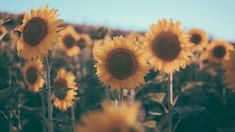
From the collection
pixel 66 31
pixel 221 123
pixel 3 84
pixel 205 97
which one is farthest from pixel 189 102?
pixel 3 84

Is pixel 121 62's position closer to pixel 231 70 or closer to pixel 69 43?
pixel 231 70

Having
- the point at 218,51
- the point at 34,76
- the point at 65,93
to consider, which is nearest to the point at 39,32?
the point at 65,93

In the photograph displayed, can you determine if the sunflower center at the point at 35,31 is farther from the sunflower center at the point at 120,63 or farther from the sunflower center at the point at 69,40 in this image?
the sunflower center at the point at 69,40

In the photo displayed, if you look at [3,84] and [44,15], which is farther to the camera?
[3,84]

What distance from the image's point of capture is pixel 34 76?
5344 millimetres

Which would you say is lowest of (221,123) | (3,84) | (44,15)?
(221,123)

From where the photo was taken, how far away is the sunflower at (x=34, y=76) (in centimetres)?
529

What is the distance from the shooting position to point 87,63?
1170 cm

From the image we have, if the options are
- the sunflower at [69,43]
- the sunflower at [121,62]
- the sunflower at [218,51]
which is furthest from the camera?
the sunflower at [218,51]

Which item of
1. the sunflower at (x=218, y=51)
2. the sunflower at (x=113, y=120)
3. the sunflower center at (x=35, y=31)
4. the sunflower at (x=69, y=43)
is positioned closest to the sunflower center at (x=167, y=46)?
the sunflower center at (x=35, y=31)

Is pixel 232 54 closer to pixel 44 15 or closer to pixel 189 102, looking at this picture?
pixel 44 15

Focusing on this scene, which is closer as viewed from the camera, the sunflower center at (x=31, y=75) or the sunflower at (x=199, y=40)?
the sunflower center at (x=31, y=75)

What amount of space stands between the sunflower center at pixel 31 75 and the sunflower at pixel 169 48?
1.53 metres

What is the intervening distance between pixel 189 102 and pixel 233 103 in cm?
80
